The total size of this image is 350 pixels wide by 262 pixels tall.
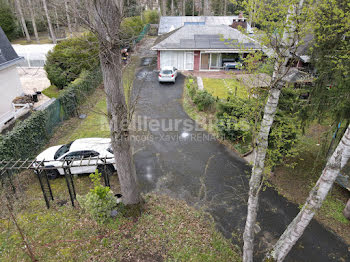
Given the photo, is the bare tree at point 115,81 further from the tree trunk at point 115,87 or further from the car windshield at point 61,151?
the car windshield at point 61,151

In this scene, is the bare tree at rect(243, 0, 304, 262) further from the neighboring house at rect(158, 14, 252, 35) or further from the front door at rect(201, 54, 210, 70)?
the neighboring house at rect(158, 14, 252, 35)

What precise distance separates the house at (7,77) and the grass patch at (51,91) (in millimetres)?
2591

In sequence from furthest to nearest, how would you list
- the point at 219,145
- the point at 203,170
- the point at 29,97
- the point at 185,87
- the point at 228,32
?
the point at 228,32 < the point at 185,87 < the point at 29,97 < the point at 219,145 < the point at 203,170

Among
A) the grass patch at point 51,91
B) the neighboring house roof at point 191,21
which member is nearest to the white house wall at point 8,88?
the grass patch at point 51,91

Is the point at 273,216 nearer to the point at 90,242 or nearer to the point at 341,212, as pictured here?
the point at 341,212

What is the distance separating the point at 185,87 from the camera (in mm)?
21734

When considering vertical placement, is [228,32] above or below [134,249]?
above

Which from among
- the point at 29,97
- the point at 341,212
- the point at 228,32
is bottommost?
the point at 341,212

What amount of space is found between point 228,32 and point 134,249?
2437cm

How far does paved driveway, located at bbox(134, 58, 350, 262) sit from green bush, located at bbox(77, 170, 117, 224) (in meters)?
2.18

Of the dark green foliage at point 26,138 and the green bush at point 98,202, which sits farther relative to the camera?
the dark green foliage at point 26,138

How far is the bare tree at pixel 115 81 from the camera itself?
656cm

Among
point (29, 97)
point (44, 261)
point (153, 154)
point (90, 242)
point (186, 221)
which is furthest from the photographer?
point (29, 97)

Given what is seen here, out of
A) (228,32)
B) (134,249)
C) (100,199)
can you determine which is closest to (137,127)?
(100,199)
